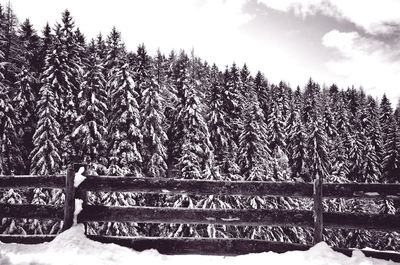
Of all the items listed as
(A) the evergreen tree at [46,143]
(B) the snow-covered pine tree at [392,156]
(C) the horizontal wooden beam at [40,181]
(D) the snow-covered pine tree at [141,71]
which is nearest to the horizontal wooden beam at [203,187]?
(C) the horizontal wooden beam at [40,181]

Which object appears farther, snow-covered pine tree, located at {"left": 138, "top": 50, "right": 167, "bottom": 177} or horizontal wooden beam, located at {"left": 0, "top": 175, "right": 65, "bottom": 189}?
snow-covered pine tree, located at {"left": 138, "top": 50, "right": 167, "bottom": 177}

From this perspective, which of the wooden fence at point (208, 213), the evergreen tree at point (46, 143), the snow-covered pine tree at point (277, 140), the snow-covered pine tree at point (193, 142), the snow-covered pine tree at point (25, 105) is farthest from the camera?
the snow-covered pine tree at point (277, 140)

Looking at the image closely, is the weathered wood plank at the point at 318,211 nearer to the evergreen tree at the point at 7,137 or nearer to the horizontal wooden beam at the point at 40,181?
the horizontal wooden beam at the point at 40,181

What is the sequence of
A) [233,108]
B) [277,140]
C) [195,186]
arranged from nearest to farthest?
[195,186] → [233,108] → [277,140]

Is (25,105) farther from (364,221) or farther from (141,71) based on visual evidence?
(364,221)

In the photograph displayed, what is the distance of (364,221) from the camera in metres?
6.07

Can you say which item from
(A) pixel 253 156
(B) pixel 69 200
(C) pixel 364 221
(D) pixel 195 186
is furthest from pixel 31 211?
(A) pixel 253 156

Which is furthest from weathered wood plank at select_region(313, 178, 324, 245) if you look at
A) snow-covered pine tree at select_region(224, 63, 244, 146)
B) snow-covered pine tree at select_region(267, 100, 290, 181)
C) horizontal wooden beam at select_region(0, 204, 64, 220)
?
snow-covered pine tree at select_region(267, 100, 290, 181)

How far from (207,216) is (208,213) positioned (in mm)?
60

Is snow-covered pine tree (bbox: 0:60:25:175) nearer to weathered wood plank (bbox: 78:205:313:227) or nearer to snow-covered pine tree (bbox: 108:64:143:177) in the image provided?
snow-covered pine tree (bbox: 108:64:143:177)

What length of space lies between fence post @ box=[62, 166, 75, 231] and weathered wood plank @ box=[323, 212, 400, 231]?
489 centimetres

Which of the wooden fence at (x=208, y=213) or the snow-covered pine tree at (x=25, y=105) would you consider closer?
the wooden fence at (x=208, y=213)

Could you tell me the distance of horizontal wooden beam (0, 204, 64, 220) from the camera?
21.1 ft

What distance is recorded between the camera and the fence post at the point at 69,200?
20.8 ft
